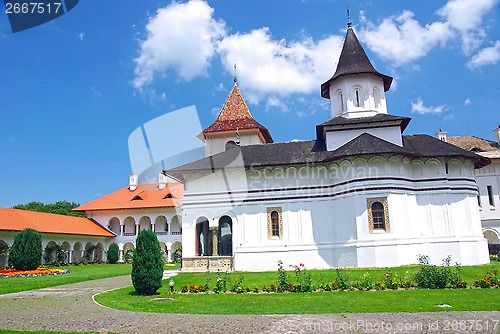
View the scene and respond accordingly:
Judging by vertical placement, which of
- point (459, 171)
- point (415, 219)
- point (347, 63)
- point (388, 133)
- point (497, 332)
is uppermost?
point (347, 63)

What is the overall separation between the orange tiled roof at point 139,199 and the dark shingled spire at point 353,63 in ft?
68.9

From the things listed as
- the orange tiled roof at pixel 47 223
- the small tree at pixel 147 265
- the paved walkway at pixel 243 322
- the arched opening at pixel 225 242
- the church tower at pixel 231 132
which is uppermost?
the church tower at pixel 231 132

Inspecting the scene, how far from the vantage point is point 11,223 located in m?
30.4

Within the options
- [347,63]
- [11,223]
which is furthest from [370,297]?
[11,223]

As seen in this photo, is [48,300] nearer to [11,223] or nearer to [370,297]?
[370,297]

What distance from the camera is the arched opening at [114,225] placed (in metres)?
42.9

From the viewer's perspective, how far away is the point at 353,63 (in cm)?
2523

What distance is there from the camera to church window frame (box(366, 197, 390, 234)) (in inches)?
763

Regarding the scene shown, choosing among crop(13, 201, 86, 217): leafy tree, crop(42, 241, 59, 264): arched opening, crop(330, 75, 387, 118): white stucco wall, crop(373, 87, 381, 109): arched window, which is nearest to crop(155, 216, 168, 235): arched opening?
crop(42, 241, 59, 264): arched opening

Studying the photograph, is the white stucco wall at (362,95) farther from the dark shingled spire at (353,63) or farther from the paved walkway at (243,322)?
the paved walkway at (243,322)

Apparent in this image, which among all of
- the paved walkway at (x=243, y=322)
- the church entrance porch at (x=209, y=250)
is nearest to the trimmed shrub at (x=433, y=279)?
the paved walkway at (x=243, y=322)

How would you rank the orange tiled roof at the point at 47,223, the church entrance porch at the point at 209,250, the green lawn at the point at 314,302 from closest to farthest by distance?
the green lawn at the point at 314,302 < the church entrance porch at the point at 209,250 < the orange tiled roof at the point at 47,223

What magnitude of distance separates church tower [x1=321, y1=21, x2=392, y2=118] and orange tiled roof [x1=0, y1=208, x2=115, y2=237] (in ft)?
79.2

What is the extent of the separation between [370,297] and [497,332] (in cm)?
465
